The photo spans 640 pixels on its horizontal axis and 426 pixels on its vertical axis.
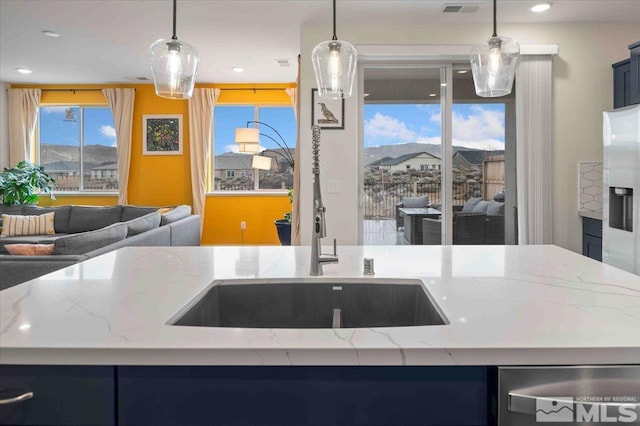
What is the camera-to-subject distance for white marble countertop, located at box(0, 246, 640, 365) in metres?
0.93

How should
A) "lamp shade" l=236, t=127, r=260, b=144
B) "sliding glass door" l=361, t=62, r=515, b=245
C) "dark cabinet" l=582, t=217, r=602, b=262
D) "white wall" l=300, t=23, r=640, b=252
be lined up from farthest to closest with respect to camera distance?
"lamp shade" l=236, t=127, r=260, b=144
"sliding glass door" l=361, t=62, r=515, b=245
"white wall" l=300, t=23, r=640, b=252
"dark cabinet" l=582, t=217, r=602, b=262

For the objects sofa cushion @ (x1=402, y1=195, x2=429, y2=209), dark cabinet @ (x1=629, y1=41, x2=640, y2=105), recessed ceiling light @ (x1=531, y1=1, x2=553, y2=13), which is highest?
recessed ceiling light @ (x1=531, y1=1, x2=553, y2=13)

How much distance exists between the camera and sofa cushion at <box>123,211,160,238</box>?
4.48 metres

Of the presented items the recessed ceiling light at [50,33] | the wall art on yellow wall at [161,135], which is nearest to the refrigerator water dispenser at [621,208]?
the recessed ceiling light at [50,33]

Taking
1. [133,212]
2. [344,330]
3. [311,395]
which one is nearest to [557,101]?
[344,330]

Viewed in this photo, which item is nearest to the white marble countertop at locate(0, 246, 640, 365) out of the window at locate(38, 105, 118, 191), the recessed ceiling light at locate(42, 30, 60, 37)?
the recessed ceiling light at locate(42, 30, 60, 37)

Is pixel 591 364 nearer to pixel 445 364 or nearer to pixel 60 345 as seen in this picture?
pixel 445 364

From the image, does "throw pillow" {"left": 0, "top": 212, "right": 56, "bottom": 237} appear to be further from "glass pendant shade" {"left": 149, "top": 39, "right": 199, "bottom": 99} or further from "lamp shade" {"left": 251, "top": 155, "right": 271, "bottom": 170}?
"glass pendant shade" {"left": 149, "top": 39, "right": 199, "bottom": 99}

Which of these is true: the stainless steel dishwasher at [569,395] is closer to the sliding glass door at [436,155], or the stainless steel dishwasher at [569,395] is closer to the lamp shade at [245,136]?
the sliding glass door at [436,155]

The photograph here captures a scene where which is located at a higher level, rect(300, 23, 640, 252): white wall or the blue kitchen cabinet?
rect(300, 23, 640, 252): white wall

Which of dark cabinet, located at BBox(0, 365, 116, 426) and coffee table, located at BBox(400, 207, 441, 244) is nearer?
dark cabinet, located at BBox(0, 365, 116, 426)

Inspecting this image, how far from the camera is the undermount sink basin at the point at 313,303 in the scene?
152cm

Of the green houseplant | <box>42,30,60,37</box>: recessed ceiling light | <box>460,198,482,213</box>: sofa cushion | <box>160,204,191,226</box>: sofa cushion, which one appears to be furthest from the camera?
the green houseplant

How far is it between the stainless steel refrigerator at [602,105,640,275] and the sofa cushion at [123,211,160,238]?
391cm
